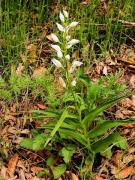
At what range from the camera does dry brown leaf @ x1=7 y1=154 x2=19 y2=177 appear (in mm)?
2930

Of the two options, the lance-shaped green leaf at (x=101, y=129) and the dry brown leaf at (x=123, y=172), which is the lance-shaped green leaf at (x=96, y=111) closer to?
the lance-shaped green leaf at (x=101, y=129)

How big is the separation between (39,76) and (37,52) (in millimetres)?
422

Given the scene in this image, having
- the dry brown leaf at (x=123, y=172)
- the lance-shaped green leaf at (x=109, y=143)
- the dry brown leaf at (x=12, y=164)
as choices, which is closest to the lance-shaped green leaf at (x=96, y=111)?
the lance-shaped green leaf at (x=109, y=143)

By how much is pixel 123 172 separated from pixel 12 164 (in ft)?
2.45

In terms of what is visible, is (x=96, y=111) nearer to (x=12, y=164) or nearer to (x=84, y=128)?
(x=84, y=128)

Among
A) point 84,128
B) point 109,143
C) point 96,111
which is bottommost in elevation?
point 109,143

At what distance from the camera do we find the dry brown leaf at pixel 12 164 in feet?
9.61

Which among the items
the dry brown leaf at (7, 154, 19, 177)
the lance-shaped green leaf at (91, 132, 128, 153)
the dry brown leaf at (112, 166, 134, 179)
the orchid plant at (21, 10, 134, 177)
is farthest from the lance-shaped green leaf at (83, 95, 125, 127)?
the dry brown leaf at (7, 154, 19, 177)

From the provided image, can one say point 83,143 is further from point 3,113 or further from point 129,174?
point 3,113

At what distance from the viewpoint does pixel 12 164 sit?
2.96m

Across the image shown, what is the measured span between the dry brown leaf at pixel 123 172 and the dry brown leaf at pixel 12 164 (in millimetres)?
666

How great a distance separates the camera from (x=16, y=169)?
2.95 metres

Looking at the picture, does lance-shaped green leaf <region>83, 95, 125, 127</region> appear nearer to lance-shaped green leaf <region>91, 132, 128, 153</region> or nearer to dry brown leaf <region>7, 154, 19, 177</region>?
lance-shaped green leaf <region>91, 132, 128, 153</region>

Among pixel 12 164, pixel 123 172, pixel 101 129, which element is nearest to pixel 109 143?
pixel 101 129
